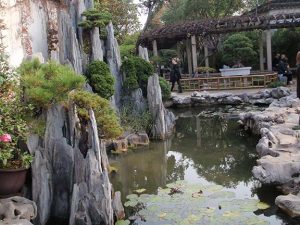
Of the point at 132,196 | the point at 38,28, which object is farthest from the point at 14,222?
the point at 38,28

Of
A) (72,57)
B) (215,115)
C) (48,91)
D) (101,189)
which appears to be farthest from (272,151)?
(215,115)

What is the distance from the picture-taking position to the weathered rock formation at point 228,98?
1486cm

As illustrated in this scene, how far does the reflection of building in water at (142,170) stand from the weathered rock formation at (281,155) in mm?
1826

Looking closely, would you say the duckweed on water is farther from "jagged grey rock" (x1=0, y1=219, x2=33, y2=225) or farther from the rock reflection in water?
"jagged grey rock" (x1=0, y1=219, x2=33, y2=225)

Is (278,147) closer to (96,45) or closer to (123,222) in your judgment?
(123,222)

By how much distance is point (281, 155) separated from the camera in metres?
6.76

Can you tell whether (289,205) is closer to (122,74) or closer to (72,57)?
(72,57)

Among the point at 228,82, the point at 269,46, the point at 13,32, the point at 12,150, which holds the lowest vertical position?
the point at 228,82

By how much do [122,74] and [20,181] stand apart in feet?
21.0

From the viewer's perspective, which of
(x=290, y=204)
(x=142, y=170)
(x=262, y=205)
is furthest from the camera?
(x=142, y=170)

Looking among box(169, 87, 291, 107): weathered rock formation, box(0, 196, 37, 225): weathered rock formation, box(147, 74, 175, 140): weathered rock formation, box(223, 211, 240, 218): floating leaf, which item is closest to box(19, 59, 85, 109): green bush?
box(0, 196, 37, 225): weathered rock formation

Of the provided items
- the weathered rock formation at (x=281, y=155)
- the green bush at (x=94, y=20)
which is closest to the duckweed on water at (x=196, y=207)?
the weathered rock formation at (x=281, y=155)

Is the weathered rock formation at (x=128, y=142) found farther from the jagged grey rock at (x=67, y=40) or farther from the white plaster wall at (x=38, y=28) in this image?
the white plaster wall at (x=38, y=28)

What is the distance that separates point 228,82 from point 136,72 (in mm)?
7652
